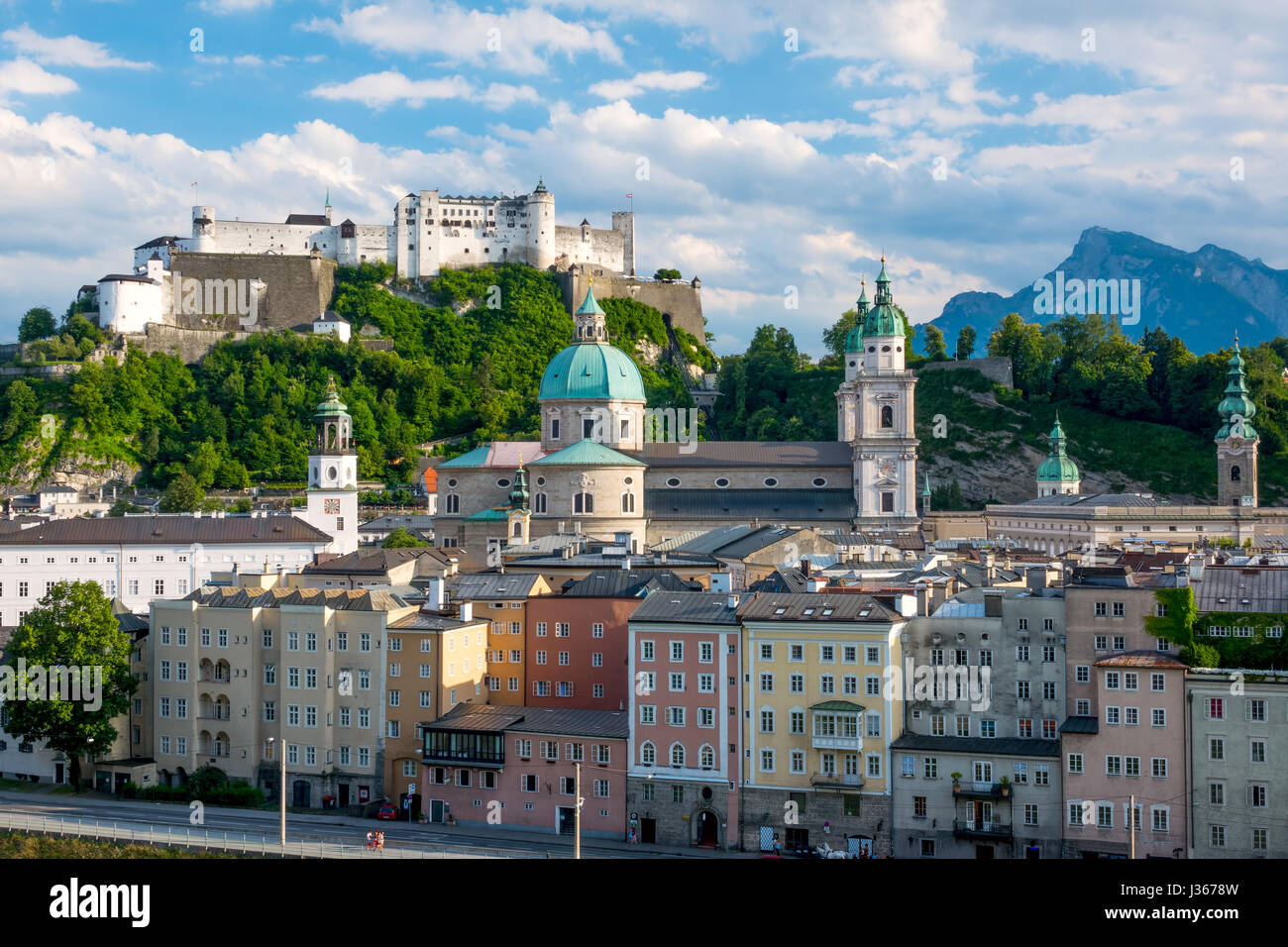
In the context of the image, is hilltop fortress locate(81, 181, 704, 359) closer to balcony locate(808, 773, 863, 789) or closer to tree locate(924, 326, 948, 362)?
tree locate(924, 326, 948, 362)

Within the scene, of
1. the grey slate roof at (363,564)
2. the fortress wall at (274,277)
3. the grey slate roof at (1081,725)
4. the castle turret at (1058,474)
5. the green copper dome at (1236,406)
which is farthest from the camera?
the fortress wall at (274,277)

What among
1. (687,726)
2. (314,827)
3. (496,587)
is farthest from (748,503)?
(314,827)

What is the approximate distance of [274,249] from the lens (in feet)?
485

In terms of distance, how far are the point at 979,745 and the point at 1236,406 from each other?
74136mm

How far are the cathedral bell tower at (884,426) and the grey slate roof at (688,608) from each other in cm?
4750

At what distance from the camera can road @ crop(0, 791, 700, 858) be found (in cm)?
4484

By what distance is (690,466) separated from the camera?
98250 mm

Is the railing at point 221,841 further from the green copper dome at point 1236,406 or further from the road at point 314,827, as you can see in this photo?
the green copper dome at point 1236,406

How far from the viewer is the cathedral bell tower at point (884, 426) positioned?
9669 centimetres

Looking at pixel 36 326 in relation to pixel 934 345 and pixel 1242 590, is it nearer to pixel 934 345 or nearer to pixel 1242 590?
pixel 934 345

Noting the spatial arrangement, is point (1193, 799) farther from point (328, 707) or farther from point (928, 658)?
point (328, 707)

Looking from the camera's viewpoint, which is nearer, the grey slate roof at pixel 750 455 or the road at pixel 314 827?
the road at pixel 314 827

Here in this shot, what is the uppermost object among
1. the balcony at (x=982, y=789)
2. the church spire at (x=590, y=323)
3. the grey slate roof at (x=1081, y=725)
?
the church spire at (x=590, y=323)

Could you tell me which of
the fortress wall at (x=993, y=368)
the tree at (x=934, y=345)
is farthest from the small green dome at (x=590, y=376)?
the tree at (x=934, y=345)
